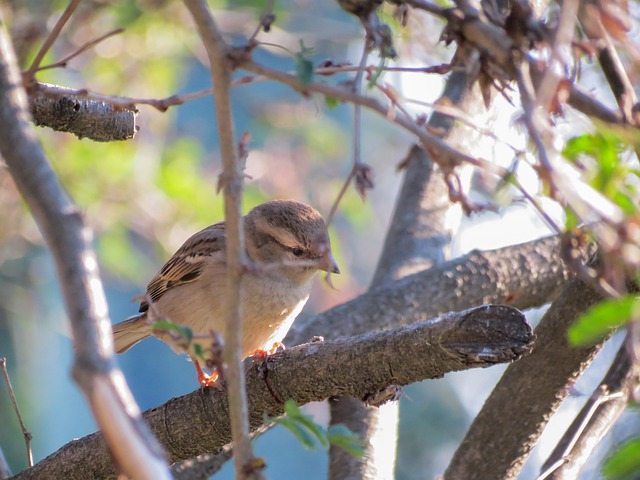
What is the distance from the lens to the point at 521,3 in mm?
2014

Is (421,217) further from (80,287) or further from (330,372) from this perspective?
(80,287)

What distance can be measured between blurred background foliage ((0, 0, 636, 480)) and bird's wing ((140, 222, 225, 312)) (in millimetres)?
1047

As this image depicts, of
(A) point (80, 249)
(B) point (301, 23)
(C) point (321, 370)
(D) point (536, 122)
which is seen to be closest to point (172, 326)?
(A) point (80, 249)

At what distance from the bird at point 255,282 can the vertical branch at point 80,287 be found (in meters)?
2.49

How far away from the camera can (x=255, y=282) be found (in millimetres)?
4305

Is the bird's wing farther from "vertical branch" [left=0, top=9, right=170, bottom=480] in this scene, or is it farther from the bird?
"vertical branch" [left=0, top=9, right=170, bottom=480]

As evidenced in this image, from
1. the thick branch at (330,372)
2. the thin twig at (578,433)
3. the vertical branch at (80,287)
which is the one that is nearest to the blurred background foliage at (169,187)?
the thin twig at (578,433)

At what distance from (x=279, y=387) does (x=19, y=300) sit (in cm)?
509

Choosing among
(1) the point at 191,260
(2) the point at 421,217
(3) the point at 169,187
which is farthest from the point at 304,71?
(3) the point at 169,187

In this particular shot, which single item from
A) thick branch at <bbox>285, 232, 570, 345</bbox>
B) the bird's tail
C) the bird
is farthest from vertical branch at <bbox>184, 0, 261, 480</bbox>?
the bird's tail

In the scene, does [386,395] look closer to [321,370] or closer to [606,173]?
[321,370]

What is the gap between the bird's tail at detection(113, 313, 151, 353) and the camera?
4.89 metres

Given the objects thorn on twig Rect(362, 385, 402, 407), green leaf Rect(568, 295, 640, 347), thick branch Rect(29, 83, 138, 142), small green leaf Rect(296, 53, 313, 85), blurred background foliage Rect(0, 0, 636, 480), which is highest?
blurred background foliage Rect(0, 0, 636, 480)

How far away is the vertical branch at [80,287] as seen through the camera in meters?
1.32
